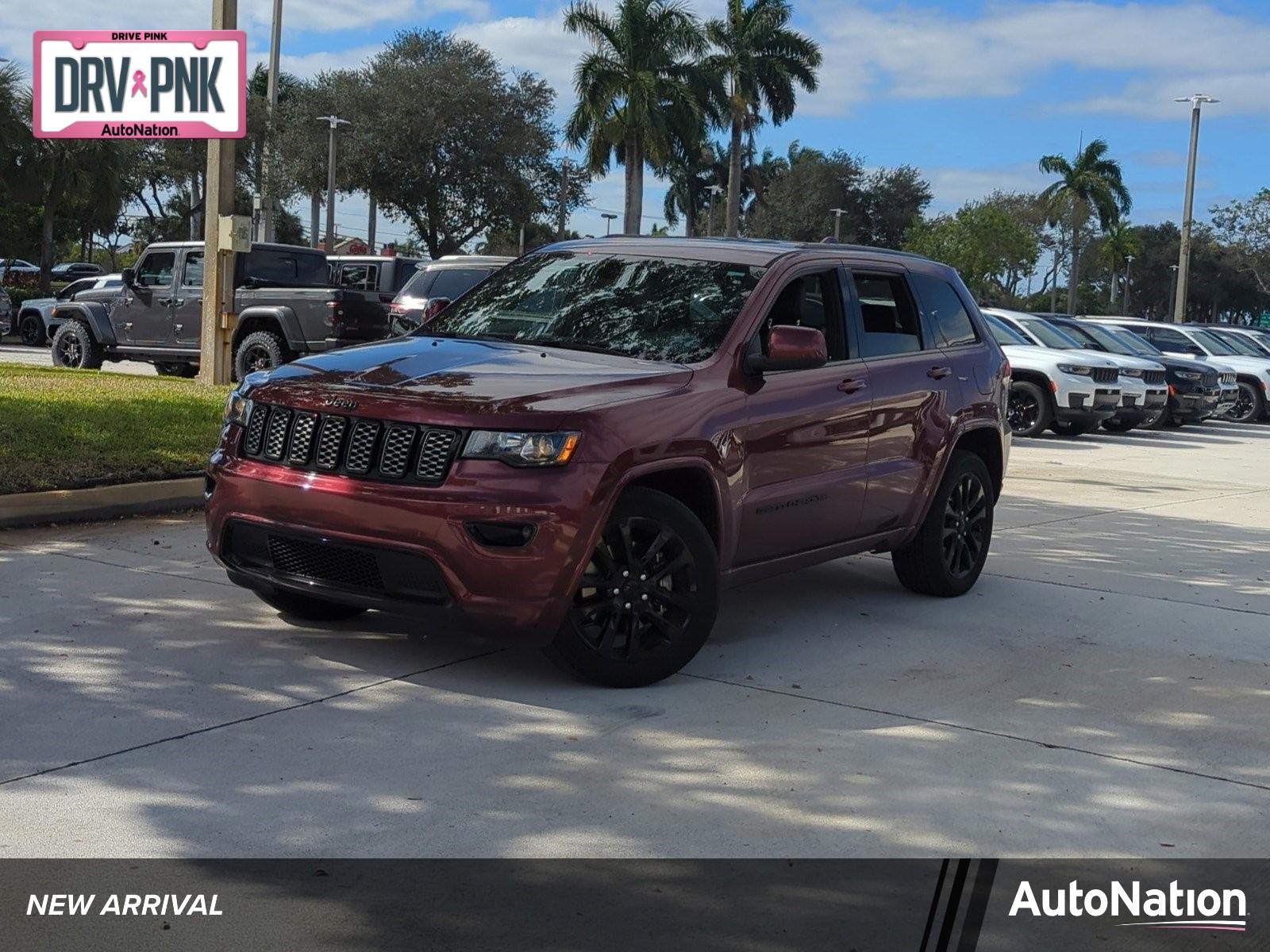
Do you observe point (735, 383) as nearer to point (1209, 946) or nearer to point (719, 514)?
point (719, 514)

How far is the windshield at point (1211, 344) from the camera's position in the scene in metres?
28.6

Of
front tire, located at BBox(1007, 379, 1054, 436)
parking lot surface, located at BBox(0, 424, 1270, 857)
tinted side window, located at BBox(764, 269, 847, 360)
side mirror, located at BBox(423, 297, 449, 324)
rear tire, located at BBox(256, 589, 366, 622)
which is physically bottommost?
parking lot surface, located at BBox(0, 424, 1270, 857)

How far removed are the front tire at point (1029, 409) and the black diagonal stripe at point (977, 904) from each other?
16.7m

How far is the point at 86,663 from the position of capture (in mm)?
5887

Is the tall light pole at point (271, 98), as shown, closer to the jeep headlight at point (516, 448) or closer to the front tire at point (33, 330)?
→ the front tire at point (33, 330)

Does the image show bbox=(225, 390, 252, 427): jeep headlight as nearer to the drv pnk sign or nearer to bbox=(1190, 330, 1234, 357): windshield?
the drv pnk sign

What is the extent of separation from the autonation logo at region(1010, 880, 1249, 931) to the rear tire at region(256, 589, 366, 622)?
11.4 ft

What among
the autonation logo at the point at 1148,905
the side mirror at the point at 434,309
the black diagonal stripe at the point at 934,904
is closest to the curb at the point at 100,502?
the side mirror at the point at 434,309

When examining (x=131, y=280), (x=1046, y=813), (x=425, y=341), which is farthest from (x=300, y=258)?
(x=1046, y=813)

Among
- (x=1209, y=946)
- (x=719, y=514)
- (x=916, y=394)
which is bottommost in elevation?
Answer: (x=1209, y=946)

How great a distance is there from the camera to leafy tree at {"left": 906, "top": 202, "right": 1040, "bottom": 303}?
7750 centimetres

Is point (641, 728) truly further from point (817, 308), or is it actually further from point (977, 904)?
point (817, 308)

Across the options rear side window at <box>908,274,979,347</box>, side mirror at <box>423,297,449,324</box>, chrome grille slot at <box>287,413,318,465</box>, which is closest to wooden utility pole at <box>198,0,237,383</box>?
side mirror at <box>423,297,449,324</box>

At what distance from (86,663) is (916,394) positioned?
402cm
